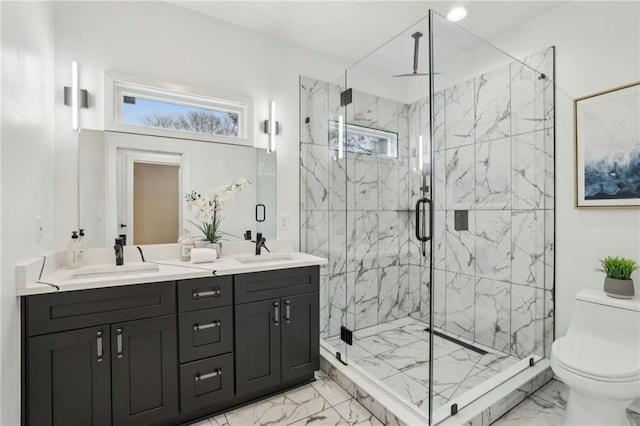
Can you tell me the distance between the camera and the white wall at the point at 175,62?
6.08 ft

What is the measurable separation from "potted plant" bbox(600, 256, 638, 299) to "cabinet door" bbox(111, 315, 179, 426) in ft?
8.59

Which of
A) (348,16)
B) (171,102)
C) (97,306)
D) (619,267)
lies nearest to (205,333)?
(97,306)

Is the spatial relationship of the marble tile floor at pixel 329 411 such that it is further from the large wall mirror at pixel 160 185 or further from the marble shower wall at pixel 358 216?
the large wall mirror at pixel 160 185

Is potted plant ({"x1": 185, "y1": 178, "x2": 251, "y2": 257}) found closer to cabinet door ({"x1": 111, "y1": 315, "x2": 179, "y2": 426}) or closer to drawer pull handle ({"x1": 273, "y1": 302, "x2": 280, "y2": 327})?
drawer pull handle ({"x1": 273, "y1": 302, "x2": 280, "y2": 327})

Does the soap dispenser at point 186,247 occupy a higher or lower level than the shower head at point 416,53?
lower

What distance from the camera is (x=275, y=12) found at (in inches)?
88.4

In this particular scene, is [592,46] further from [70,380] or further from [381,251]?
[70,380]

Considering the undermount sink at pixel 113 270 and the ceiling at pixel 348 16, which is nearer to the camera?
the undermount sink at pixel 113 270

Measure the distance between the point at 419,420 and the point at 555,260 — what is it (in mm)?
1599

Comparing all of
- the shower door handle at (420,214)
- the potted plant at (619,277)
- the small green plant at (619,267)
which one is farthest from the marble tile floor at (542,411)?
the shower door handle at (420,214)

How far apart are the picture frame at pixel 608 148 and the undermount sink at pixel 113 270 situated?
288 cm

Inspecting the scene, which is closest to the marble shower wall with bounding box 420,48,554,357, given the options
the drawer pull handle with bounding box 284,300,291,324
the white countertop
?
the drawer pull handle with bounding box 284,300,291,324

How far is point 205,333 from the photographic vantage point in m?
1.76

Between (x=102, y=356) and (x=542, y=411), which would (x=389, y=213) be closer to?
(x=542, y=411)
